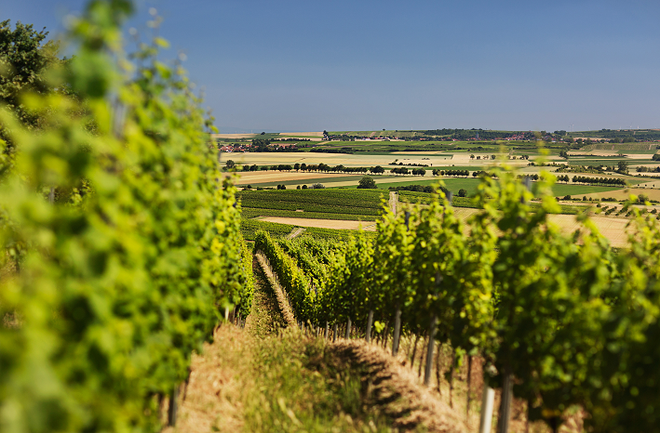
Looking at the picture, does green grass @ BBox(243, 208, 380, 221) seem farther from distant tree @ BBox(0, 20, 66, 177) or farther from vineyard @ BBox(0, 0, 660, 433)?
vineyard @ BBox(0, 0, 660, 433)

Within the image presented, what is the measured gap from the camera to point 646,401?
3.27 metres

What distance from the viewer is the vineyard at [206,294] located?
2002 mm

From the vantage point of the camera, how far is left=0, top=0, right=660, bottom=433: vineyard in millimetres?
2002

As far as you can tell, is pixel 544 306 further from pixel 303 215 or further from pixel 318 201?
pixel 318 201

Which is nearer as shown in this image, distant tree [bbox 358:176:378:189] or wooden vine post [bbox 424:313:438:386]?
wooden vine post [bbox 424:313:438:386]

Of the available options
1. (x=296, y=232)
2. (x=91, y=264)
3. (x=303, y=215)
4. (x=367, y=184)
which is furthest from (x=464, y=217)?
(x=91, y=264)

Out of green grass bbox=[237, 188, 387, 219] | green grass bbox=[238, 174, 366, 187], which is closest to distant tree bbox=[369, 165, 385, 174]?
green grass bbox=[238, 174, 366, 187]

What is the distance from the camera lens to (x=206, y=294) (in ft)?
15.3

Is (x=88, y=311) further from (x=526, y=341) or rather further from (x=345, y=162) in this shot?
(x=345, y=162)

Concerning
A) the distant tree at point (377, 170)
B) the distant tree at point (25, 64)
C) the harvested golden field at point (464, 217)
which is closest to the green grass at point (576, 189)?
the harvested golden field at point (464, 217)

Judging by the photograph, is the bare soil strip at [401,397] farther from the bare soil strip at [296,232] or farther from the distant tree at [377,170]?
the distant tree at [377,170]

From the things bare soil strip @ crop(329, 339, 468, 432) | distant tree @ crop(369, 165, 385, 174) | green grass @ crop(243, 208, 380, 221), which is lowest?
green grass @ crop(243, 208, 380, 221)

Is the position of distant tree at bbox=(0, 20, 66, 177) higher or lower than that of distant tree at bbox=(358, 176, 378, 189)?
higher

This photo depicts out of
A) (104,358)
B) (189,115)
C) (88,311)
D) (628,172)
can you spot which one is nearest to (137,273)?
(88,311)
